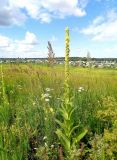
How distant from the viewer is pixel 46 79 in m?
10.8

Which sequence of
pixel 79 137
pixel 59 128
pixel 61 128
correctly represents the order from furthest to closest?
pixel 59 128, pixel 61 128, pixel 79 137

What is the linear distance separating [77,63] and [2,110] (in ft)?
11.8

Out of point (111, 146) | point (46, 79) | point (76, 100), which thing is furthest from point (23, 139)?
point (46, 79)

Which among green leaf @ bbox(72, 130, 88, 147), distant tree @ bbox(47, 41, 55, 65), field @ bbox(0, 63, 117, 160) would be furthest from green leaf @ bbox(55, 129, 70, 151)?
distant tree @ bbox(47, 41, 55, 65)

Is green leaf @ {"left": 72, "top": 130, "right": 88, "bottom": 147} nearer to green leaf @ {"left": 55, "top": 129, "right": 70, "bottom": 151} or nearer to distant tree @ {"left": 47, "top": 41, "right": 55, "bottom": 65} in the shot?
green leaf @ {"left": 55, "top": 129, "right": 70, "bottom": 151}

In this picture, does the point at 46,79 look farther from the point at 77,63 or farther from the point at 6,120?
the point at 6,120

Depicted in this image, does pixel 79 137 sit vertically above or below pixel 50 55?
below

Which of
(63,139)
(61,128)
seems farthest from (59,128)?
(63,139)

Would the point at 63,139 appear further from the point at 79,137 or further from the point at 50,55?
the point at 50,55

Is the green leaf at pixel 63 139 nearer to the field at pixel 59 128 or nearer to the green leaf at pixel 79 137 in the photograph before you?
the field at pixel 59 128

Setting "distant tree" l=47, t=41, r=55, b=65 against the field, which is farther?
"distant tree" l=47, t=41, r=55, b=65

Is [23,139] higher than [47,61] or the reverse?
the reverse

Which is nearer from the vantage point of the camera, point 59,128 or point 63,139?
point 63,139

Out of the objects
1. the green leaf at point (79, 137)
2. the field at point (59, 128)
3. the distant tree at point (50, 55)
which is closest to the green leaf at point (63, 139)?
the field at point (59, 128)
